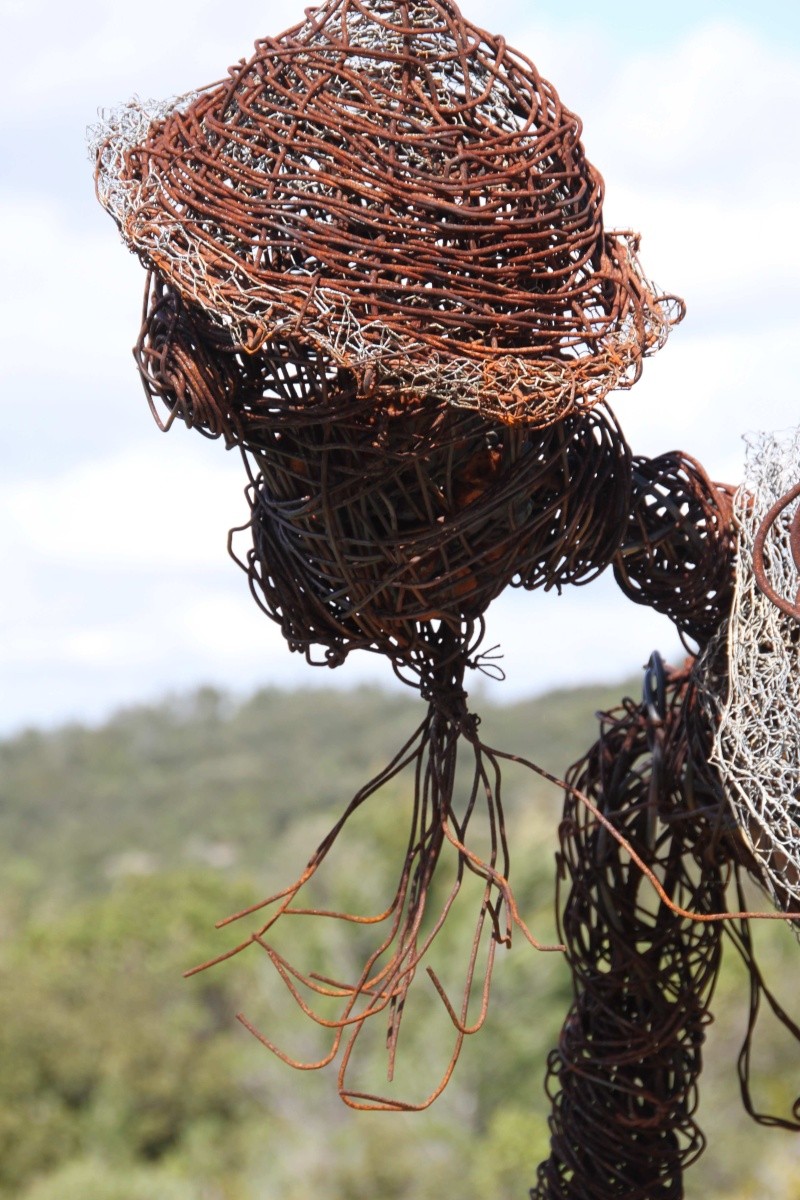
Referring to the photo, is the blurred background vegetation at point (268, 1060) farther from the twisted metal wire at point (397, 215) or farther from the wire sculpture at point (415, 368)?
the twisted metal wire at point (397, 215)

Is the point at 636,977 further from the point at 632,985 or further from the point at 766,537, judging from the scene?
the point at 766,537

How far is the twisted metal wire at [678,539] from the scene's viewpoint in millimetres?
1121

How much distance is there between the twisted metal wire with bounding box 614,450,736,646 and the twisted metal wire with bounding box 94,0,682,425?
0.60 feet

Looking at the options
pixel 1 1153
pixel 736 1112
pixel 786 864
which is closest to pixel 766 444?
pixel 786 864

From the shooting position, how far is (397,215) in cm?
87

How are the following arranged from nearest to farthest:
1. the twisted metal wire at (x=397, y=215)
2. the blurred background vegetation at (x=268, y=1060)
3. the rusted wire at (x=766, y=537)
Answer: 1. the twisted metal wire at (x=397, y=215)
2. the rusted wire at (x=766, y=537)
3. the blurred background vegetation at (x=268, y=1060)

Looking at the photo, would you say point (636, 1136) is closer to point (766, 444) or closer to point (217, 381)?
point (766, 444)

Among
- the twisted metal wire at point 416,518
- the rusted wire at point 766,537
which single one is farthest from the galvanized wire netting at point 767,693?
the twisted metal wire at point 416,518

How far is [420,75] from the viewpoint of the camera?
0.94 meters

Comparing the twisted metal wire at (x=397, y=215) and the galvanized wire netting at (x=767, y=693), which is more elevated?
the twisted metal wire at (x=397, y=215)

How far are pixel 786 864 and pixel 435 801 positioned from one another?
0.72 feet

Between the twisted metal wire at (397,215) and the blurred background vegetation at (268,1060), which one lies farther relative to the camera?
the blurred background vegetation at (268,1060)

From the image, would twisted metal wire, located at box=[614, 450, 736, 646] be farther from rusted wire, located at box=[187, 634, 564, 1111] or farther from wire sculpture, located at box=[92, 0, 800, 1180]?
rusted wire, located at box=[187, 634, 564, 1111]

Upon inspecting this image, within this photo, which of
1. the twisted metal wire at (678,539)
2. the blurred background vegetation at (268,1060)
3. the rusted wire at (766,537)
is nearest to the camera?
the rusted wire at (766,537)
